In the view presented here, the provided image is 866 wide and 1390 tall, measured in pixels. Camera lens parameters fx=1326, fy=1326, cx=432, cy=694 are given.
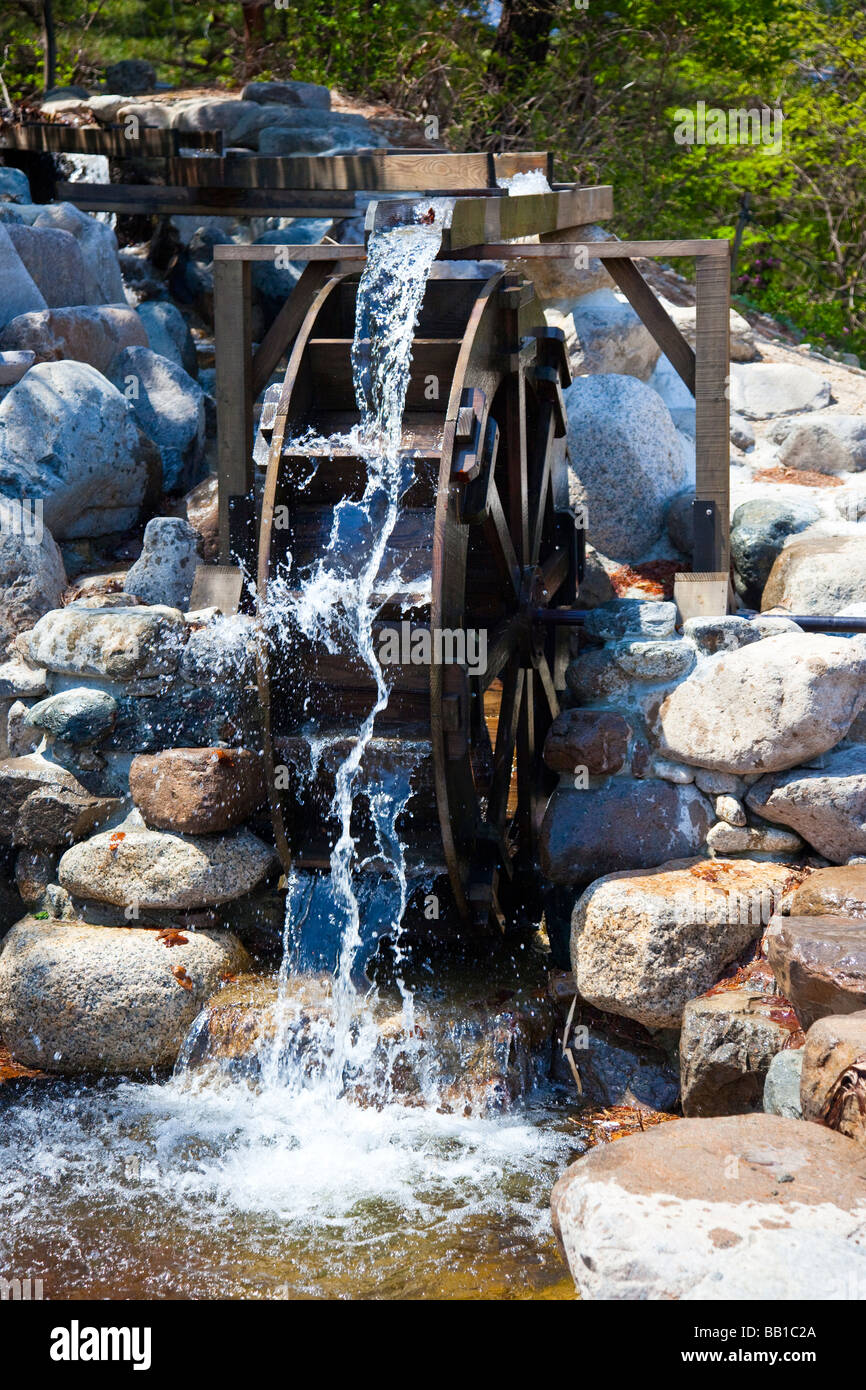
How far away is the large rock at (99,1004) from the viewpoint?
4.97 metres

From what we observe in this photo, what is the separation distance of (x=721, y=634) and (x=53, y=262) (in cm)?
547

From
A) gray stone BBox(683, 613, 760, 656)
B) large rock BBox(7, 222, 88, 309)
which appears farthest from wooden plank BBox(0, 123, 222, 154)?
gray stone BBox(683, 613, 760, 656)

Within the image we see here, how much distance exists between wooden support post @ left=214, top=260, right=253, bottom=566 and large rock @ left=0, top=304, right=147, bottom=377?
193 centimetres

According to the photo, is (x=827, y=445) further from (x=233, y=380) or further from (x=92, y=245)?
(x=92, y=245)

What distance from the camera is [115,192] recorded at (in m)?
9.31

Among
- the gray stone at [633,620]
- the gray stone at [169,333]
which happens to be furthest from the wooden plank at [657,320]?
the gray stone at [169,333]

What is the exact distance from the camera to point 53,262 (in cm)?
863

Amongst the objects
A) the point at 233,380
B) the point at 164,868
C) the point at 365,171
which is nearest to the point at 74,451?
the point at 233,380

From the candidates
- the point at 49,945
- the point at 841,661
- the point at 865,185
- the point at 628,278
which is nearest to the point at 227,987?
the point at 49,945

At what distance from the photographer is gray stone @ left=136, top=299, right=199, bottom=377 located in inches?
370

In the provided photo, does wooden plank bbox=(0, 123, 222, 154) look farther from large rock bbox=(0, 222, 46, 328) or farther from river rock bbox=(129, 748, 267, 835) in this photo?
river rock bbox=(129, 748, 267, 835)

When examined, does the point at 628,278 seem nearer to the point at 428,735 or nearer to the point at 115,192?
the point at 428,735

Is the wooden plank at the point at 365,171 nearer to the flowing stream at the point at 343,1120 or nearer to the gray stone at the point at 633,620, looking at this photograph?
the flowing stream at the point at 343,1120

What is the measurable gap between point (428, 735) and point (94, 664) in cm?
161
